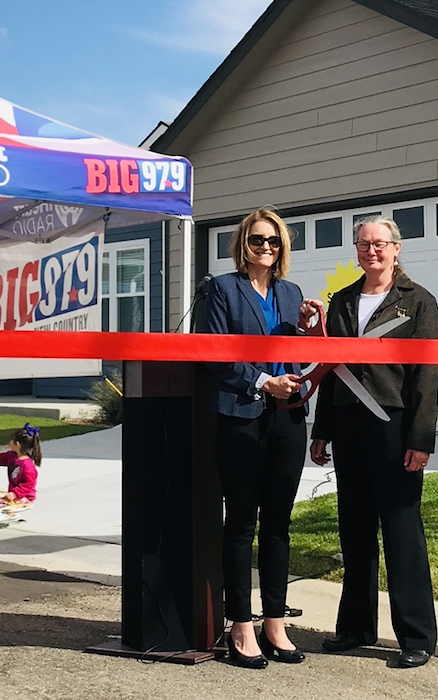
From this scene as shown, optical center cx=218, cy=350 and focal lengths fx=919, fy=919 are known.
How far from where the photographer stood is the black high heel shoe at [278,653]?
382 centimetres

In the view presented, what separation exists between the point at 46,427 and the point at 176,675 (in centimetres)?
1074

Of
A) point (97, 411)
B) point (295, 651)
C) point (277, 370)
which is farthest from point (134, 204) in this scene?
point (97, 411)

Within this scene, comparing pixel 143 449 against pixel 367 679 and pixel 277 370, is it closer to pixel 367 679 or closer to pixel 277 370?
pixel 277 370

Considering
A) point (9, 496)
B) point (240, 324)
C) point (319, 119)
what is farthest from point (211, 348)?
point (319, 119)

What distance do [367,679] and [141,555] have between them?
1037mm

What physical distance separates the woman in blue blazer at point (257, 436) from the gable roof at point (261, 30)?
7416 mm

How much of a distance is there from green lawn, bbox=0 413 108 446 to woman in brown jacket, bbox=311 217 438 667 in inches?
345

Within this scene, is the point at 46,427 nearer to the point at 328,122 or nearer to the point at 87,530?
the point at 328,122

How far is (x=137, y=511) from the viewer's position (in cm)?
387

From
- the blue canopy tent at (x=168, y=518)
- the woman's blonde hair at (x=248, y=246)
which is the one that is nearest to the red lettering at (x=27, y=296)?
the blue canopy tent at (x=168, y=518)

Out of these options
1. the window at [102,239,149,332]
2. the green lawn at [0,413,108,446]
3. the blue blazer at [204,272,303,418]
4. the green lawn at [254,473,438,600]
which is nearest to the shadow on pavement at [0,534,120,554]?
the green lawn at [254,473,438,600]

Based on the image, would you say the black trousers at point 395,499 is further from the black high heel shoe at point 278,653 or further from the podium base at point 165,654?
the podium base at point 165,654

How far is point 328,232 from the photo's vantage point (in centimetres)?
1173

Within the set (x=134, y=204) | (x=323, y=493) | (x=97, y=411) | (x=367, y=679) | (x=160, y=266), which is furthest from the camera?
(x=160, y=266)
